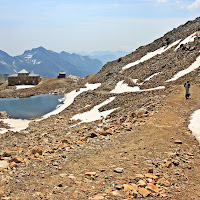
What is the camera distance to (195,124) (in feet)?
58.1

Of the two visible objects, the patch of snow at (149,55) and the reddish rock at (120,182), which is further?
the patch of snow at (149,55)

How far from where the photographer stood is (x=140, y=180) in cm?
980

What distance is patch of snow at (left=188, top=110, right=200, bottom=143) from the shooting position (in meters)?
15.8

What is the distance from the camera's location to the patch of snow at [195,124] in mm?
15828

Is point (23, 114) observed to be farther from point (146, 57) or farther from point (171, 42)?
point (171, 42)

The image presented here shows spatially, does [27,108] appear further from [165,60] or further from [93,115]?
[165,60]

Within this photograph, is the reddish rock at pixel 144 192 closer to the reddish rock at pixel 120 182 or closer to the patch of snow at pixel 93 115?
the reddish rock at pixel 120 182

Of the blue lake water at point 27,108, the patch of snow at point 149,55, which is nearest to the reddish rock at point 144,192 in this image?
the blue lake water at point 27,108

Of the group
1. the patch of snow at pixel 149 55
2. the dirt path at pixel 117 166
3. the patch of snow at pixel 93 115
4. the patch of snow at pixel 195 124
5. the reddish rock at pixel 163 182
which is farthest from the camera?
the patch of snow at pixel 149 55

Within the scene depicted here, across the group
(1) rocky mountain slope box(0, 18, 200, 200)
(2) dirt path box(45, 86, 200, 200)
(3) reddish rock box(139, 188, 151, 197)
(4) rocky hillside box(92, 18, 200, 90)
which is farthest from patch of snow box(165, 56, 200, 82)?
(3) reddish rock box(139, 188, 151, 197)

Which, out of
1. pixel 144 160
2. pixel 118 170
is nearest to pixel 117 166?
pixel 118 170

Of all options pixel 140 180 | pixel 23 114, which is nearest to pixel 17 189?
pixel 140 180

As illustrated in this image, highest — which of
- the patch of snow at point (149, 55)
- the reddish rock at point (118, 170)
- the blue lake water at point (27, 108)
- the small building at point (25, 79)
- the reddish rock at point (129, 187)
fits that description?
the patch of snow at point (149, 55)

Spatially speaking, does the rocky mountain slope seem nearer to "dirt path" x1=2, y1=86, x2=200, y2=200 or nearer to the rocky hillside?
"dirt path" x1=2, y1=86, x2=200, y2=200
